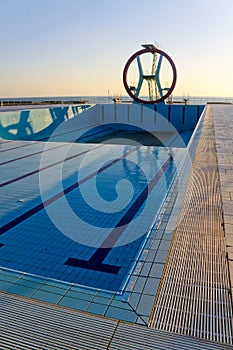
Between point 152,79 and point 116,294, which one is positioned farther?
point 152,79

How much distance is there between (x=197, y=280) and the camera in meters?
1.67

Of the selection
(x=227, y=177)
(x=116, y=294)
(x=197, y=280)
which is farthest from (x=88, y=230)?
(x=197, y=280)

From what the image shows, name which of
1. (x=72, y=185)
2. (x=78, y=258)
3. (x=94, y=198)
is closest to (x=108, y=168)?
(x=72, y=185)

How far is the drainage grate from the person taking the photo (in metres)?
1.35

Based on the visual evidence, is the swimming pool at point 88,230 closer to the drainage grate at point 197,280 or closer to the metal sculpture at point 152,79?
the drainage grate at point 197,280

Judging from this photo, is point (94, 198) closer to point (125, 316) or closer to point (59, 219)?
point (59, 219)

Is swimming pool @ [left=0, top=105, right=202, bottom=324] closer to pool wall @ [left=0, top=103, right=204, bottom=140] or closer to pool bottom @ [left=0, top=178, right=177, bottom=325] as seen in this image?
pool bottom @ [left=0, top=178, right=177, bottom=325]

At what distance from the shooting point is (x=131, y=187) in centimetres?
484

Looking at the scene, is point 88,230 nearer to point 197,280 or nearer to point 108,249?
point 108,249

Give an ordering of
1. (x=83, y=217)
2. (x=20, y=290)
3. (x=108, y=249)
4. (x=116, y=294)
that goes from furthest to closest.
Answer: (x=83, y=217)
(x=108, y=249)
(x=20, y=290)
(x=116, y=294)

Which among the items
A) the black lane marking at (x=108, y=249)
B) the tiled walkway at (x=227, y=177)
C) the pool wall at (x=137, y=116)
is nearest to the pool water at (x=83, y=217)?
the black lane marking at (x=108, y=249)

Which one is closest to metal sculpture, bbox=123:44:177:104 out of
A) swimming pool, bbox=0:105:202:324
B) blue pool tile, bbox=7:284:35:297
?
swimming pool, bbox=0:105:202:324

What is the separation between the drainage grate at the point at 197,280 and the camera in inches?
53.1

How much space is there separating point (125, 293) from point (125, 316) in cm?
27
